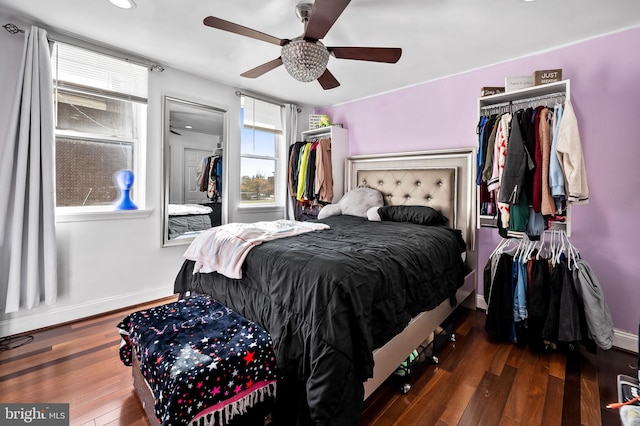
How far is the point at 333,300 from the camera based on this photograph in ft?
3.98

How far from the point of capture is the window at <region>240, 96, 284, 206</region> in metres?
3.64

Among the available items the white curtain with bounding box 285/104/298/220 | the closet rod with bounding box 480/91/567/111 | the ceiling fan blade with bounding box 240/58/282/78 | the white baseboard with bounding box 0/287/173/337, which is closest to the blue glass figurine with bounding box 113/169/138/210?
the white baseboard with bounding box 0/287/173/337

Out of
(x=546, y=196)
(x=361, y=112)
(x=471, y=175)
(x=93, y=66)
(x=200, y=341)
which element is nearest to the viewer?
(x=200, y=341)

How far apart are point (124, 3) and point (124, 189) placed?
152 cm

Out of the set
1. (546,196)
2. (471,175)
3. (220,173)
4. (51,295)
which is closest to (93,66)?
(220,173)

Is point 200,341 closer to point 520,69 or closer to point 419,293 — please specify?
point 419,293

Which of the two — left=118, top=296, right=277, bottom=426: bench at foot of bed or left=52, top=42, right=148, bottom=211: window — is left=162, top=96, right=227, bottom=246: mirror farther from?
left=118, top=296, right=277, bottom=426: bench at foot of bed

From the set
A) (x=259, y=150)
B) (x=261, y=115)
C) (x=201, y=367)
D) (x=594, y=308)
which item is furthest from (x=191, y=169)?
(x=594, y=308)

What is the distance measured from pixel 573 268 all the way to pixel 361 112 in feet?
9.06

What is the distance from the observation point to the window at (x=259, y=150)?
3643 mm

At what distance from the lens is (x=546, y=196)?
1.93 metres

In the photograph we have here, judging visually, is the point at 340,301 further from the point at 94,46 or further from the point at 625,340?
the point at 94,46

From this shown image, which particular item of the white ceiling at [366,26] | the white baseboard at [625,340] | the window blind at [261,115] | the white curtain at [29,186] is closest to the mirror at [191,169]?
the window blind at [261,115]

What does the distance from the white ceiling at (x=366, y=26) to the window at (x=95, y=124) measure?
225 millimetres
